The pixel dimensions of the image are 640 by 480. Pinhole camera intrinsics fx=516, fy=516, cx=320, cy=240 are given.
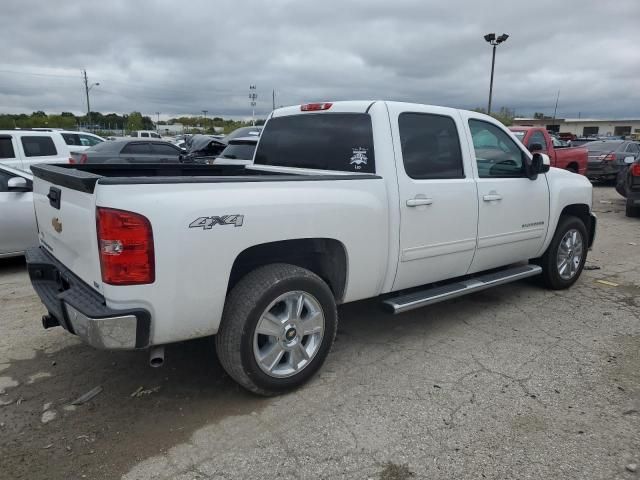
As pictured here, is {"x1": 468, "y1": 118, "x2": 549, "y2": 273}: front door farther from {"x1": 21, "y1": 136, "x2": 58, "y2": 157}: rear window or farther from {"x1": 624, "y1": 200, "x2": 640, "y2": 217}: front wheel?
{"x1": 21, "y1": 136, "x2": 58, "y2": 157}: rear window

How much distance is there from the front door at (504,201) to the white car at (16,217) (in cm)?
521

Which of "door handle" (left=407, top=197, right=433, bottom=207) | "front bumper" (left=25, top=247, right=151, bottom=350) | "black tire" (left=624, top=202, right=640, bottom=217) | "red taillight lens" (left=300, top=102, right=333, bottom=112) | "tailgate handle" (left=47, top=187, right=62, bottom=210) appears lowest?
"black tire" (left=624, top=202, right=640, bottom=217)

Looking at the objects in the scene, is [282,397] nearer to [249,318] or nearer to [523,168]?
[249,318]

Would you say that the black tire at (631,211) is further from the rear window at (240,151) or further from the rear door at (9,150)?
the rear door at (9,150)

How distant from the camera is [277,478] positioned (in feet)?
8.56

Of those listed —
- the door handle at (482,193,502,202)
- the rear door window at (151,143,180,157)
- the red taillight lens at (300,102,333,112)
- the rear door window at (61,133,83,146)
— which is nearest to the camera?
the red taillight lens at (300,102,333,112)

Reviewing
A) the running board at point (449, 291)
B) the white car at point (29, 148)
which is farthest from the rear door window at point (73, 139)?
the running board at point (449, 291)

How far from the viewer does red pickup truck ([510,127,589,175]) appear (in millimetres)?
12688

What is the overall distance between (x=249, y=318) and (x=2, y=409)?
168 cm

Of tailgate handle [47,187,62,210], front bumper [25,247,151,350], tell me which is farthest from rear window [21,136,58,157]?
front bumper [25,247,151,350]

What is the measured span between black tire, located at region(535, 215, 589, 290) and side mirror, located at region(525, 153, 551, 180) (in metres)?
0.85

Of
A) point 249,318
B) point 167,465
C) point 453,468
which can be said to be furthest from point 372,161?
point 167,465

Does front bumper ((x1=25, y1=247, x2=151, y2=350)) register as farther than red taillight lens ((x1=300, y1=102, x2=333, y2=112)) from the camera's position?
No

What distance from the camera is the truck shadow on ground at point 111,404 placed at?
277 centimetres
